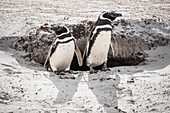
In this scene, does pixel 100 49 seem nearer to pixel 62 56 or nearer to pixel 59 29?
pixel 62 56

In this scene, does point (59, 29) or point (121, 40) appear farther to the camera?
point (121, 40)

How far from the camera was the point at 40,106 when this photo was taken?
7.08 feet

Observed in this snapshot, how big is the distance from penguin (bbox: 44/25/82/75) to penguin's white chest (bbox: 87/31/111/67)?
0.41m

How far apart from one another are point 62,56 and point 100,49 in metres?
0.75

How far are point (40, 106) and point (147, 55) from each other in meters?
2.79

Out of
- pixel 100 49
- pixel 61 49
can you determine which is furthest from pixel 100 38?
pixel 61 49

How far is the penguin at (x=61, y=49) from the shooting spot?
140 inches

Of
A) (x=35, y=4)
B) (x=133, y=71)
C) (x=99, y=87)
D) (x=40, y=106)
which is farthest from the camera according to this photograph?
(x=35, y=4)

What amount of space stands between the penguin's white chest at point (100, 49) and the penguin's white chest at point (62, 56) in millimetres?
424

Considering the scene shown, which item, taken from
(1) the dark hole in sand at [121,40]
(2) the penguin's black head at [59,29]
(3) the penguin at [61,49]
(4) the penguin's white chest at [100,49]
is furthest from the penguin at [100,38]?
(1) the dark hole in sand at [121,40]

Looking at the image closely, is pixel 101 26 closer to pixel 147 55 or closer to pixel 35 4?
pixel 147 55

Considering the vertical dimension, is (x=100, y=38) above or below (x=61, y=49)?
above

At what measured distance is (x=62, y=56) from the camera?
12.1ft

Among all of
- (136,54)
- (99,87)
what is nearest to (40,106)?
(99,87)
